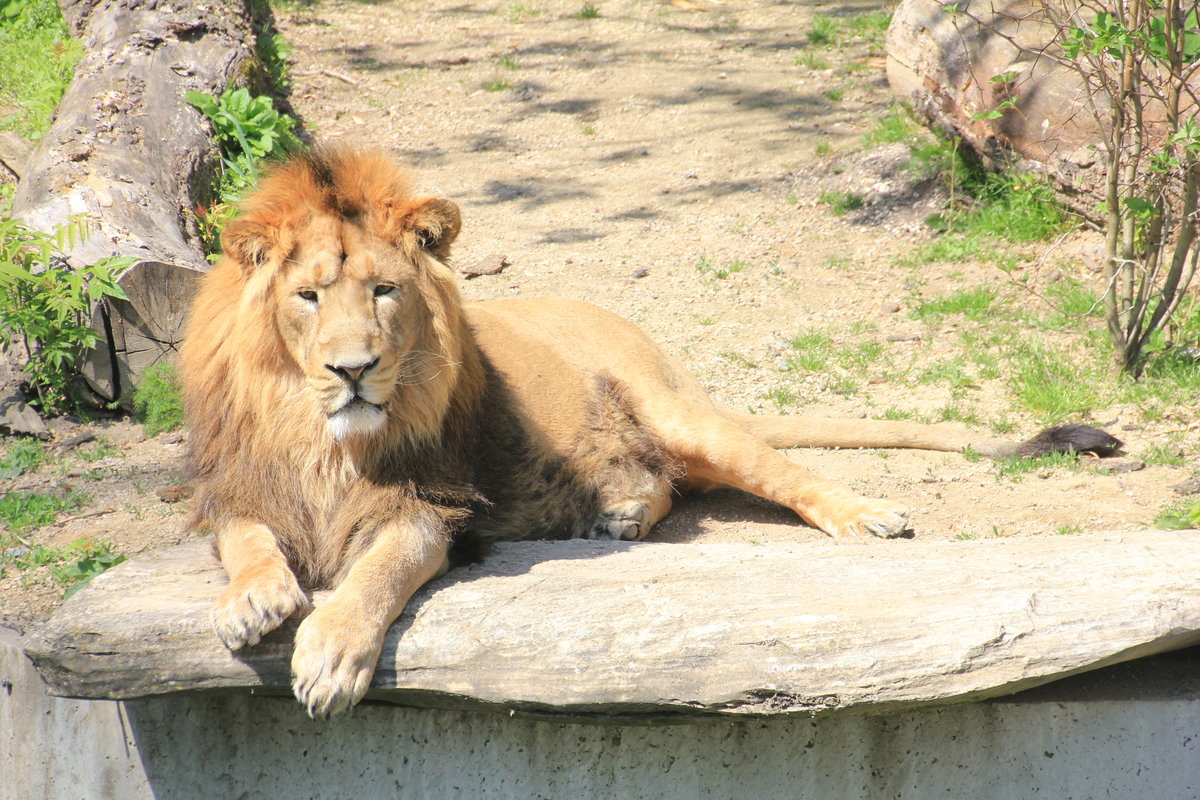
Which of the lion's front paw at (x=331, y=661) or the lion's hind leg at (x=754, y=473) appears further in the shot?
the lion's hind leg at (x=754, y=473)

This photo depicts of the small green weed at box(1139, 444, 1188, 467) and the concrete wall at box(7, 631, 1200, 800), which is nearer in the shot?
the concrete wall at box(7, 631, 1200, 800)

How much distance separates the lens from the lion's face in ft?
9.45

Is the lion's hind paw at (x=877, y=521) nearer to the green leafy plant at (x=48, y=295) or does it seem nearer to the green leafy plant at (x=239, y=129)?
the green leafy plant at (x=48, y=295)

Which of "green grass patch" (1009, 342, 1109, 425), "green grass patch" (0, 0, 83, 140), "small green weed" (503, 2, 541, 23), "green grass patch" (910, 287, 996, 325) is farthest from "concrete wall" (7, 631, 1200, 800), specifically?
"small green weed" (503, 2, 541, 23)

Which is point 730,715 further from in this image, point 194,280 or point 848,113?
point 848,113

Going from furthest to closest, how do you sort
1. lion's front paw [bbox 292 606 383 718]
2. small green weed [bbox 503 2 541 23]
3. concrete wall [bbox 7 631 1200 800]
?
small green weed [bbox 503 2 541 23] → concrete wall [bbox 7 631 1200 800] → lion's front paw [bbox 292 606 383 718]

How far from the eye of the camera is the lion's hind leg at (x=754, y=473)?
3877 mm

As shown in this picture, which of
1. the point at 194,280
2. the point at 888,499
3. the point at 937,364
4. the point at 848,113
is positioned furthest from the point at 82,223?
the point at 848,113

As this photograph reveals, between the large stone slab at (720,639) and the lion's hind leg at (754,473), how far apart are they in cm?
82

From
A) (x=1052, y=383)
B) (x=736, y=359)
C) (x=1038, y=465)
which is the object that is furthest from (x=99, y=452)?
(x=1052, y=383)

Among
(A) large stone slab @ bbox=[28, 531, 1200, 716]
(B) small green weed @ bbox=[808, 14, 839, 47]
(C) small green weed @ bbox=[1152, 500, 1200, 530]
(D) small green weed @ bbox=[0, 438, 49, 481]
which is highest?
(B) small green weed @ bbox=[808, 14, 839, 47]

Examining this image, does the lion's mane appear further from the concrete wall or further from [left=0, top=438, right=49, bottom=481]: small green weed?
[left=0, top=438, right=49, bottom=481]: small green weed

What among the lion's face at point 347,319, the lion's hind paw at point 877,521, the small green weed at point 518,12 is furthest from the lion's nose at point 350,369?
the small green weed at point 518,12

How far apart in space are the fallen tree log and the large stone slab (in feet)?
7.70
